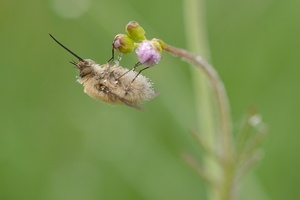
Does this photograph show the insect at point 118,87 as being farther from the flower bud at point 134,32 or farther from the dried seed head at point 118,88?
the flower bud at point 134,32

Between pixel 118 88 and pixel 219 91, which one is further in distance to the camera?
pixel 219 91

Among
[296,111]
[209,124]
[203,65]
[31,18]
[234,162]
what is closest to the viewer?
[203,65]

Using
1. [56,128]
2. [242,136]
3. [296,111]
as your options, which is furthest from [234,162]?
[56,128]

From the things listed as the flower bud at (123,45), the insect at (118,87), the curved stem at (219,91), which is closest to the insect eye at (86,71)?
the insect at (118,87)

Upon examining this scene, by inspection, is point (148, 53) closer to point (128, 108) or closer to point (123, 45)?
point (123, 45)

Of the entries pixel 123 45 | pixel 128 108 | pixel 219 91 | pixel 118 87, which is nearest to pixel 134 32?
pixel 123 45

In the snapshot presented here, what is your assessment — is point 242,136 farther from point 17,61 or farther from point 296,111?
point 17,61
